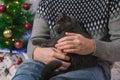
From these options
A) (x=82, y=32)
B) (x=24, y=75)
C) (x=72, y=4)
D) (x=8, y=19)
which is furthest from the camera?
(x=8, y=19)

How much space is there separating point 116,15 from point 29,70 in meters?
0.49

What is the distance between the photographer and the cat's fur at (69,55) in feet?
3.81

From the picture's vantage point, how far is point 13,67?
2.18 m

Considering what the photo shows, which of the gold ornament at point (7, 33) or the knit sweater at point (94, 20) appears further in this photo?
the gold ornament at point (7, 33)

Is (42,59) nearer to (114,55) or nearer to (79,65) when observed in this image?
(79,65)

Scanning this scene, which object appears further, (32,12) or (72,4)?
(32,12)

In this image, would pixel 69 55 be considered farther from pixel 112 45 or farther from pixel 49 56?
pixel 112 45

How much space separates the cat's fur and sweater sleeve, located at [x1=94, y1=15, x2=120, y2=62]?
0.18ft

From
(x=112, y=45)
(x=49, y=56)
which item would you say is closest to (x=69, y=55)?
(x=49, y=56)

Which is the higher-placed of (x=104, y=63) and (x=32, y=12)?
(x=32, y=12)

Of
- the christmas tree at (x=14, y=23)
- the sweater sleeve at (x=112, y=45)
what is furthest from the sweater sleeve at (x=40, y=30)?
the christmas tree at (x=14, y=23)

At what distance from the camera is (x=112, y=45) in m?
1.25

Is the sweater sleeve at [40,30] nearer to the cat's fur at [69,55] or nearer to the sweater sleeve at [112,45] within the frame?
the cat's fur at [69,55]

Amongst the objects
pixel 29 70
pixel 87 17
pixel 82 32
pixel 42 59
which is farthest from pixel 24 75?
pixel 87 17
